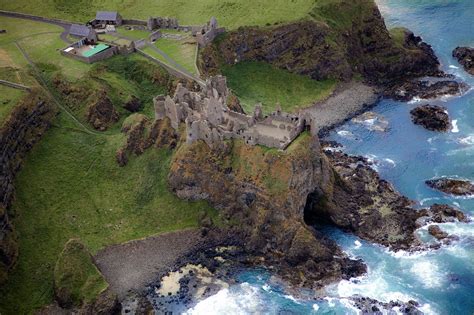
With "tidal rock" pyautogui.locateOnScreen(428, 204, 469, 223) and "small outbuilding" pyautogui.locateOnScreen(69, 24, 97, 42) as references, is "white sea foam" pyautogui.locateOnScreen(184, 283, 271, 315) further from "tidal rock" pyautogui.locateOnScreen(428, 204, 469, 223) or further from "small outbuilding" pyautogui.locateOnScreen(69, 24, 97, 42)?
"small outbuilding" pyautogui.locateOnScreen(69, 24, 97, 42)

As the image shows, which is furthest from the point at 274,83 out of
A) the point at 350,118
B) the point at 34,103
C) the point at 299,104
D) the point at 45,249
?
the point at 45,249

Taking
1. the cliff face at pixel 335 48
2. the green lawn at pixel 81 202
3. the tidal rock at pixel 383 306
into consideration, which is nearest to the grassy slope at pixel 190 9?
the cliff face at pixel 335 48

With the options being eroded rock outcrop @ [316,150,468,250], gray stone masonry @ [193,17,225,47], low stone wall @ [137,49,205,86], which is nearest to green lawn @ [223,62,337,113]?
gray stone masonry @ [193,17,225,47]

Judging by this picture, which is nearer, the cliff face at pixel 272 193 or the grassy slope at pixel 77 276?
the grassy slope at pixel 77 276

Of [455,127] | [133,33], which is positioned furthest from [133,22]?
[455,127]

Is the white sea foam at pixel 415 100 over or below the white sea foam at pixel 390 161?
over

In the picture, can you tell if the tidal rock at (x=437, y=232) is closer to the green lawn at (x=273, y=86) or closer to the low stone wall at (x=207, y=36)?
the green lawn at (x=273, y=86)

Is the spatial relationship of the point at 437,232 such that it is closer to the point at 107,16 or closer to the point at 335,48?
the point at 335,48

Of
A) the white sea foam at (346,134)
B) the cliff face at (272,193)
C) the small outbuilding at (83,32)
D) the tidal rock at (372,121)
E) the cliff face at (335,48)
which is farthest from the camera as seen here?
the cliff face at (335,48)
